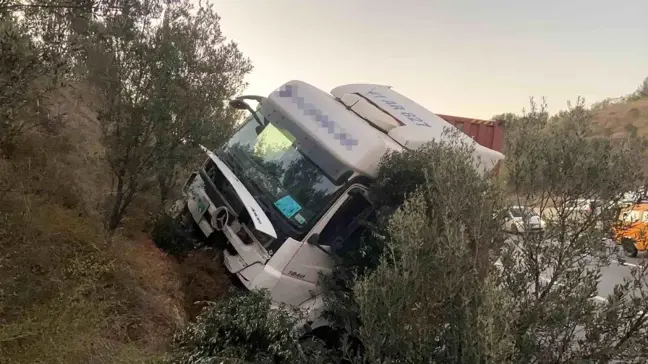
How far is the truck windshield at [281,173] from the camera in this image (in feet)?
17.2

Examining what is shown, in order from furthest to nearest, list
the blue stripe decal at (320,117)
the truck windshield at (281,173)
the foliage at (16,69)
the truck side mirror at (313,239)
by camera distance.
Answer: the blue stripe decal at (320,117), the truck windshield at (281,173), the truck side mirror at (313,239), the foliage at (16,69)

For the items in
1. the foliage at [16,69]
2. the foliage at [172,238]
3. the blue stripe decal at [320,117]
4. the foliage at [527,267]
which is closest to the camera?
the foliage at [16,69]

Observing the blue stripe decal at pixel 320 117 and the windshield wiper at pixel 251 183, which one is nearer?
the windshield wiper at pixel 251 183

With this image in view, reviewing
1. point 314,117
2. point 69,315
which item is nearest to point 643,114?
point 314,117

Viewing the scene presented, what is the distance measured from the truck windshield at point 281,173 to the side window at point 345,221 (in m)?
0.20

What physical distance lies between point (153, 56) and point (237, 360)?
11.1 feet

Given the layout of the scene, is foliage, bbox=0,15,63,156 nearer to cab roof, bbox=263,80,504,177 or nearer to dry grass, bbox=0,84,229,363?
dry grass, bbox=0,84,229,363

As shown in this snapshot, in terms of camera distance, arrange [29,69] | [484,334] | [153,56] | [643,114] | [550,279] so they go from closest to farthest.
Answer: [484,334] → [29,69] → [550,279] → [153,56] → [643,114]

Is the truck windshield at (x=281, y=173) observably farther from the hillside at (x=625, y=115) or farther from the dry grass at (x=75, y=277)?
the hillside at (x=625, y=115)

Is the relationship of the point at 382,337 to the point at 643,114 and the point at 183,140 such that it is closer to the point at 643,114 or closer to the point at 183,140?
the point at 183,140

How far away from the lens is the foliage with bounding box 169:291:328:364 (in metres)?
4.43

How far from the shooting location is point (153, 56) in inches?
215

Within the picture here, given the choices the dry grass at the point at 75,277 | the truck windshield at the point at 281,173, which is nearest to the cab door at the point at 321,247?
the truck windshield at the point at 281,173

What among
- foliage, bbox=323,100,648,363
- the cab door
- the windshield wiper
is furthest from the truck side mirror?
foliage, bbox=323,100,648,363
